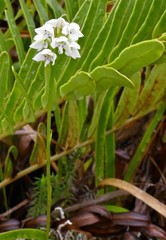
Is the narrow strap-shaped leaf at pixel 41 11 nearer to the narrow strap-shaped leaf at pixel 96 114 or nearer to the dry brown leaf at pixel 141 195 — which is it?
the narrow strap-shaped leaf at pixel 96 114

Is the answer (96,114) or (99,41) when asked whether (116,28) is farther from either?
(96,114)

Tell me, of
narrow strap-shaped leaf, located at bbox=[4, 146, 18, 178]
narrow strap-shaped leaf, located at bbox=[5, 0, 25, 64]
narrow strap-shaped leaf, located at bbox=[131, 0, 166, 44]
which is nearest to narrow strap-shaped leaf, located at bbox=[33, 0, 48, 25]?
narrow strap-shaped leaf, located at bbox=[5, 0, 25, 64]

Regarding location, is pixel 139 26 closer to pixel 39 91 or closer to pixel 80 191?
pixel 39 91

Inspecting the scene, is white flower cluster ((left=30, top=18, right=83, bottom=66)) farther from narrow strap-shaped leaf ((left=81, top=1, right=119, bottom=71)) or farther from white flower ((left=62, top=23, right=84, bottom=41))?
narrow strap-shaped leaf ((left=81, top=1, right=119, bottom=71))

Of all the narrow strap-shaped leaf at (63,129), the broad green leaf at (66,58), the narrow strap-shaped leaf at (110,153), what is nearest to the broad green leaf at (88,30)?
the broad green leaf at (66,58)

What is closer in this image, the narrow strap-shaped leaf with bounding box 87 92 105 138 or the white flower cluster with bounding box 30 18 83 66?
the white flower cluster with bounding box 30 18 83 66

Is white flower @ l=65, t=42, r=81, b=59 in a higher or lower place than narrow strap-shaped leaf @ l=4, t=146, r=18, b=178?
higher
